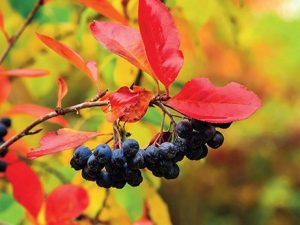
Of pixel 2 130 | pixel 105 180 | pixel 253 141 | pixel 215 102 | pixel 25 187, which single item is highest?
pixel 215 102

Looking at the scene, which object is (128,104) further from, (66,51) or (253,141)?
(253,141)

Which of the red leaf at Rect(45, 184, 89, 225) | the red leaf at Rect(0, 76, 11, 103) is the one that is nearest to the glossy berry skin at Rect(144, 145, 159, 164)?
the red leaf at Rect(45, 184, 89, 225)

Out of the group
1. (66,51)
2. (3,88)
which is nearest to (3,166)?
(3,88)

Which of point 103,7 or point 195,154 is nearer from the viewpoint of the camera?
point 195,154

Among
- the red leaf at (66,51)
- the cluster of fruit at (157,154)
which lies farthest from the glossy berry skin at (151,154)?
the red leaf at (66,51)

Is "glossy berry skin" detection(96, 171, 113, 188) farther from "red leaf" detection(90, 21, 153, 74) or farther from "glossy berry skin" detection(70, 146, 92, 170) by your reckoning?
"red leaf" detection(90, 21, 153, 74)

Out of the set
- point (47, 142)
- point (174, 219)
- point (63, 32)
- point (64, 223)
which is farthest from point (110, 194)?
point (174, 219)

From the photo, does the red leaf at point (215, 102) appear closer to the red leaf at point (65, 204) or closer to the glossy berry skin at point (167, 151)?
the glossy berry skin at point (167, 151)
